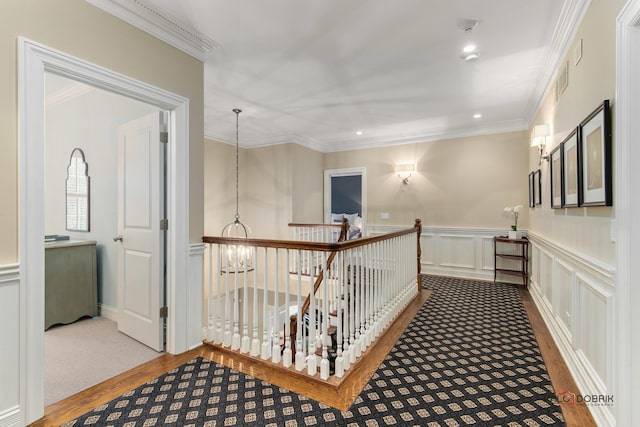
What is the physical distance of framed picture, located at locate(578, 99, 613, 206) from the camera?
163 centimetres

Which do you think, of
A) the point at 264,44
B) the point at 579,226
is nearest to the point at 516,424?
the point at 579,226

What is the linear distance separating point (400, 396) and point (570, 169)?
7.01 ft

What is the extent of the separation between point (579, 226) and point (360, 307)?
175 cm

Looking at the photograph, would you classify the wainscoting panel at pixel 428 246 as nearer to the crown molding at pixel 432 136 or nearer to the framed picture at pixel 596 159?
the crown molding at pixel 432 136

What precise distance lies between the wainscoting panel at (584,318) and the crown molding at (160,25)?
10.7ft

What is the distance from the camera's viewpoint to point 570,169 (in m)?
2.31

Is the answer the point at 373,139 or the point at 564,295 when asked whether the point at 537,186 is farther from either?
the point at 373,139

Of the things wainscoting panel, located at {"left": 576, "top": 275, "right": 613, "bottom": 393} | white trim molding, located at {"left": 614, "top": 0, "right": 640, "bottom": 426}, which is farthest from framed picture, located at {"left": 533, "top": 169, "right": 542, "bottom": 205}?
white trim molding, located at {"left": 614, "top": 0, "right": 640, "bottom": 426}

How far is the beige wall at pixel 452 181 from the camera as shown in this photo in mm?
4938

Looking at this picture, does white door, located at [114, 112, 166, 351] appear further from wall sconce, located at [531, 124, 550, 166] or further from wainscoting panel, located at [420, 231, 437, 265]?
wainscoting panel, located at [420, 231, 437, 265]

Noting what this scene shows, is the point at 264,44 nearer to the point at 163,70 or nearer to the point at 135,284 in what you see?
the point at 163,70

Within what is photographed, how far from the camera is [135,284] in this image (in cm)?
273

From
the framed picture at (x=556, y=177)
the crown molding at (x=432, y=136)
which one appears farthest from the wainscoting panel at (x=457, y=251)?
the framed picture at (x=556, y=177)

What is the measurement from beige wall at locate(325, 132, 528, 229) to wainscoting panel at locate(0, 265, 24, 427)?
17.8ft
